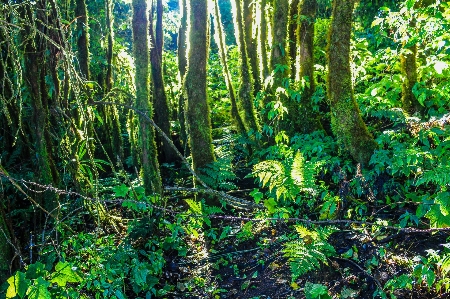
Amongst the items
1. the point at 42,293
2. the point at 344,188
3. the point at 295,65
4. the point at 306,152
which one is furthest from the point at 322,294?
the point at 295,65

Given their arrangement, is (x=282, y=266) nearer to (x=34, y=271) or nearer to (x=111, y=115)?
(x=34, y=271)

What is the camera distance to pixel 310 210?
17.6 feet

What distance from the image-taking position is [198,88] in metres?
6.06

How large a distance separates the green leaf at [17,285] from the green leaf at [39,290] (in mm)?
44

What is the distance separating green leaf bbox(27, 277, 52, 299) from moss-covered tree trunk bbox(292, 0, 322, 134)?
18.1ft

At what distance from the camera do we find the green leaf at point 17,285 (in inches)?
101

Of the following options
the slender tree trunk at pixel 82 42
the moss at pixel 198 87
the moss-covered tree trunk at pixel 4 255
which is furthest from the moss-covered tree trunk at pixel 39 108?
the slender tree trunk at pixel 82 42

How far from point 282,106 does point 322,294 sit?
4077mm

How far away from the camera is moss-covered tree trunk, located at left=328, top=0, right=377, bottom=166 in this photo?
561cm

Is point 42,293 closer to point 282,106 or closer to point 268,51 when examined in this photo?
point 282,106

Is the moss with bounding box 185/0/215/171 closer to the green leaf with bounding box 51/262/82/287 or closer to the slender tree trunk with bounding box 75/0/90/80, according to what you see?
the slender tree trunk with bounding box 75/0/90/80

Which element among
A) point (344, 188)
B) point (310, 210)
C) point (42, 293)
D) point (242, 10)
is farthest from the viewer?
point (242, 10)

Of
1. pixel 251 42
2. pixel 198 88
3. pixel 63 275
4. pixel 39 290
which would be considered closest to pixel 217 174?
pixel 198 88

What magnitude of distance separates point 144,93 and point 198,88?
3.40ft
